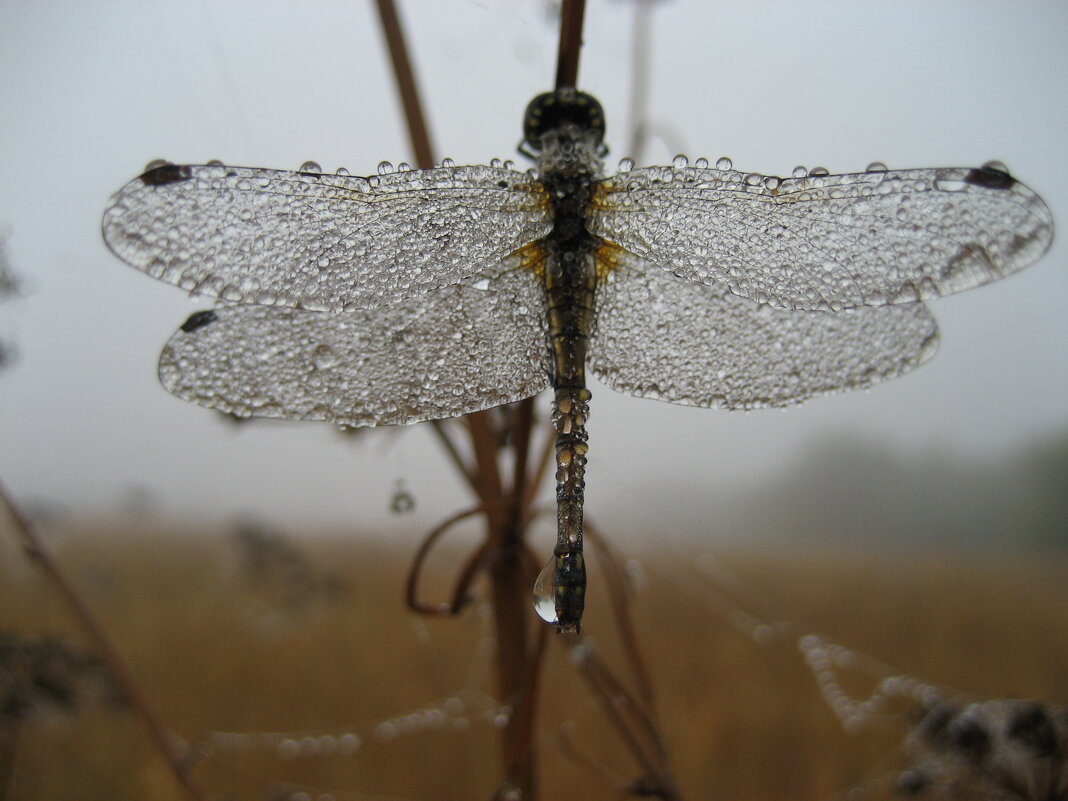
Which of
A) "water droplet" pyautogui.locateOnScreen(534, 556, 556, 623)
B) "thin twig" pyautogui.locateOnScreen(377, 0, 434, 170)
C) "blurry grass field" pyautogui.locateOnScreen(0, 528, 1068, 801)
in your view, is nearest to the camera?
"water droplet" pyautogui.locateOnScreen(534, 556, 556, 623)

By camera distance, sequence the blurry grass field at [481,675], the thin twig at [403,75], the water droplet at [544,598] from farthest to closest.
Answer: the blurry grass field at [481,675], the thin twig at [403,75], the water droplet at [544,598]

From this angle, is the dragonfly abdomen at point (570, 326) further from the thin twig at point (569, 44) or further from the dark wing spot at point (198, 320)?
the dark wing spot at point (198, 320)

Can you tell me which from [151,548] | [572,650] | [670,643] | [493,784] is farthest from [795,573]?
[151,548]

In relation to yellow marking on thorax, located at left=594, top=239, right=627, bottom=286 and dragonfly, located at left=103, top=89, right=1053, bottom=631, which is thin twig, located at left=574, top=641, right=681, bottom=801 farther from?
yellow marking on thorax, located at left=594, top=239, right=627, bottom=286

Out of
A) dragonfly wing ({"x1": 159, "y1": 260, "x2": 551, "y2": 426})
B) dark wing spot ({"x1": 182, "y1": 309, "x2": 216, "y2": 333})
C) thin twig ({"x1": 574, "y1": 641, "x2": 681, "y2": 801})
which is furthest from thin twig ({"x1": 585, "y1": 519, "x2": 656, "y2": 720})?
dark wing spot ({"x1": 182, "y1": 309, "x2": 216, "y2": 333})

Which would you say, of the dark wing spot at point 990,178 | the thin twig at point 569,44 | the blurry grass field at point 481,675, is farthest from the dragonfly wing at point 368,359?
the blurry grass field at point 481,675
